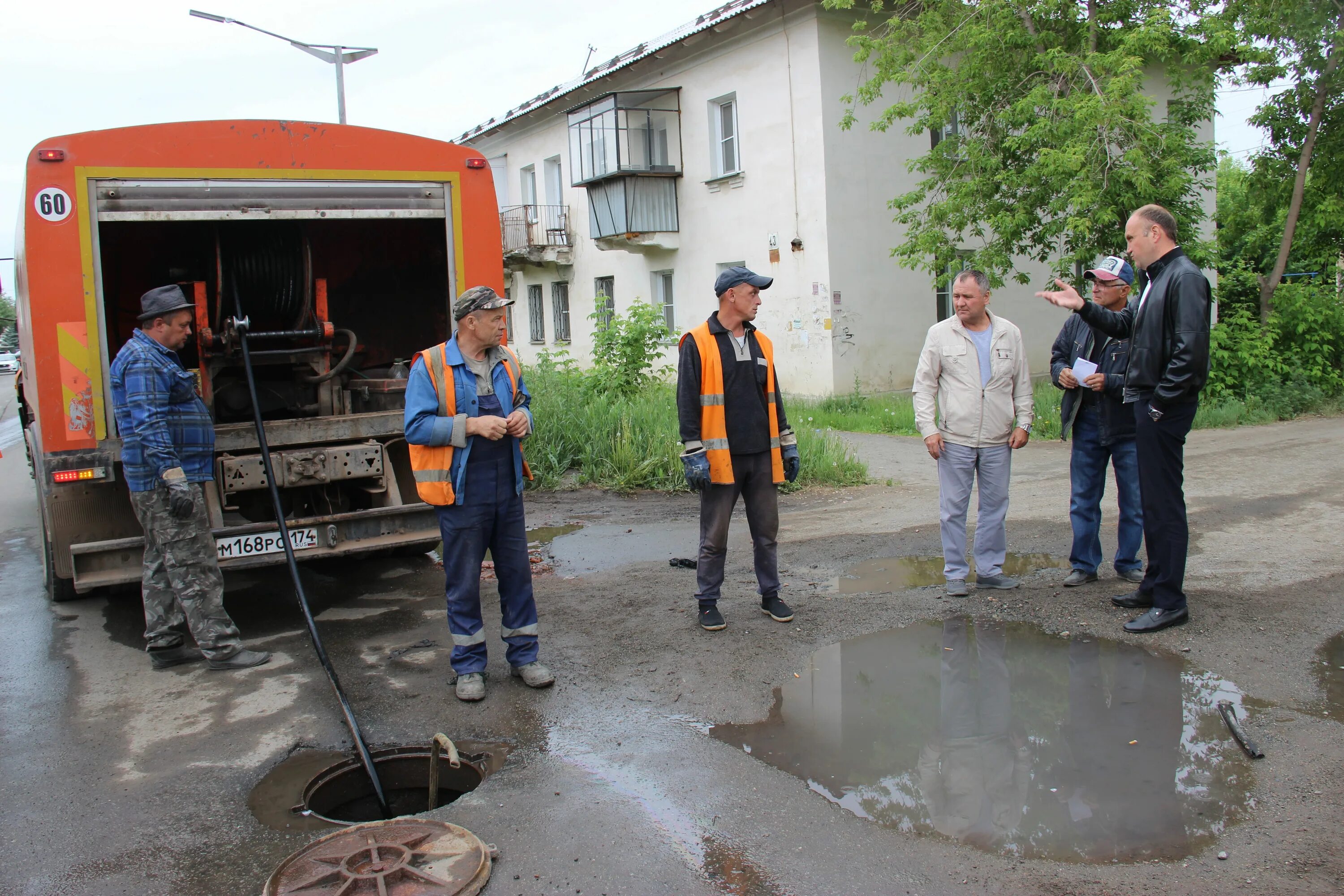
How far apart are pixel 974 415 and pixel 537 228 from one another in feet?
69.3

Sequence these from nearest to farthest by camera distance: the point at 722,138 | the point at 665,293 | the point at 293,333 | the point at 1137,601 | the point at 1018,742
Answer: the point at 1018,742
the point at 1137,601
the point at 293,333
the point at 722,138
the point at 665,293

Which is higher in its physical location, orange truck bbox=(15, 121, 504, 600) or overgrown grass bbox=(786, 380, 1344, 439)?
orange truck bbox=(15, 121, 504, 600)

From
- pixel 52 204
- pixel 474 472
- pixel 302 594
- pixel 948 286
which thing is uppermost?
pixel 948 286

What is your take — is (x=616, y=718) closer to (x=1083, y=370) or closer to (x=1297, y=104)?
(x=1083, y=370)

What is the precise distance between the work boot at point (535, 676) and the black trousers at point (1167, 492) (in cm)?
304

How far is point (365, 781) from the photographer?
12.9 feet

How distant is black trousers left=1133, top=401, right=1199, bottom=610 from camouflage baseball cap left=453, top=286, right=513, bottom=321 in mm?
3215

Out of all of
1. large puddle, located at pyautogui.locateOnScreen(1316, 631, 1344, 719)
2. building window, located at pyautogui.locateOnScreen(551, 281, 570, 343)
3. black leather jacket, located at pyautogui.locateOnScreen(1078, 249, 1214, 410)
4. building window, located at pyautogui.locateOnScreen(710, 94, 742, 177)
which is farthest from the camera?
building window, located at pyautogui.locateOnScreen(551, 281, 570, 343)

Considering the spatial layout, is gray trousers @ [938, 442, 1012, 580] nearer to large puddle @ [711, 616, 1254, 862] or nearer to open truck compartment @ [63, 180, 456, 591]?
large puddle @ [711, 616, 1254, 862]

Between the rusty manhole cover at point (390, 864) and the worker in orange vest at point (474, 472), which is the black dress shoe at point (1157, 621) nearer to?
the worker in orange vest at point (474, 472)

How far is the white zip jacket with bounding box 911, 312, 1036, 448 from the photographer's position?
5672 mm

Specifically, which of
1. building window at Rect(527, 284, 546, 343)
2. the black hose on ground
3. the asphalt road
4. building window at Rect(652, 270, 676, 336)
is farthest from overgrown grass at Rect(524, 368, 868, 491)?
building window at Rect(527, 284, 546, 343)

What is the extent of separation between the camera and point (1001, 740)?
12.4 feet

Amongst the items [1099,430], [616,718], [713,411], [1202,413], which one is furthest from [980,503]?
[1202,413]
